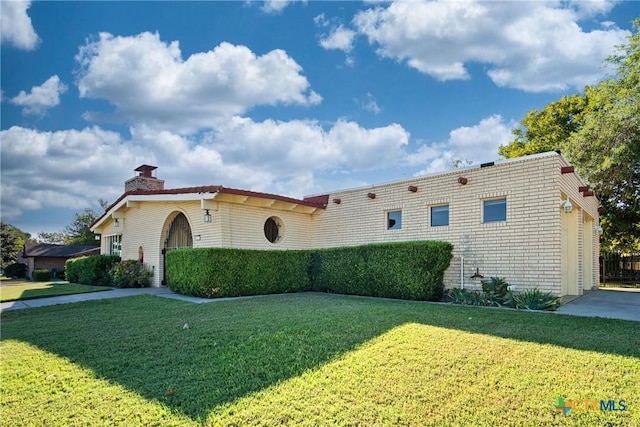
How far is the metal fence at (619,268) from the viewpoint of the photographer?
753 inches

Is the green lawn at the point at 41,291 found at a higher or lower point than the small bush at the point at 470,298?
lower

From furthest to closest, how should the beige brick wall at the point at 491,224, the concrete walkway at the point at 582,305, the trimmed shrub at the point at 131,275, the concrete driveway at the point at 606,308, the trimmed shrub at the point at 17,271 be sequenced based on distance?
the trimmed shrub at the point at 17,271
the trimmed shrub at the point at 131,275
the beige brick wall at the point at 491,224
the concrete walkway at the point at 582,305
the concrete driveway at the point at 606,308

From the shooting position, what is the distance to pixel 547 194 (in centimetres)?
959

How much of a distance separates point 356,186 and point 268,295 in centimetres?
528

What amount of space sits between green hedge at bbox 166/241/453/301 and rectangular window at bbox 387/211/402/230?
6.05ft

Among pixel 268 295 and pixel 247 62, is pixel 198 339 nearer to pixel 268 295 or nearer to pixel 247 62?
pixel 268 295

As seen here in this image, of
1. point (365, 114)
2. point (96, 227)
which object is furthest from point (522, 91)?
point (96, 227)

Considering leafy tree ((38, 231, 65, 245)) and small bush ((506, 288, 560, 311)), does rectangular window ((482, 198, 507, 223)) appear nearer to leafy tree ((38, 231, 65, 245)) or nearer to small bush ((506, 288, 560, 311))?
small bush ((506, 288, 560, 311))

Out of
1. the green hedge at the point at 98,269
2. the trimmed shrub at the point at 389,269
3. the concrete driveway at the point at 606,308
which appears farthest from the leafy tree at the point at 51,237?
the concrete driveway at the point at 606,308

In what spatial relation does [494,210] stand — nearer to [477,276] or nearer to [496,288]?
[477,276]

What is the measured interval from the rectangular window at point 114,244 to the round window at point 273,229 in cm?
904

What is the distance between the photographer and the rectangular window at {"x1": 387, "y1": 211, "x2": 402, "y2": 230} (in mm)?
12866

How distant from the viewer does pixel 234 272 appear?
11.2 metres

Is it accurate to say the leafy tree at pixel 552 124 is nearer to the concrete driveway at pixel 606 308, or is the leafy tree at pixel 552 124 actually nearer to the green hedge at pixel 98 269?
the concrete driveway at pixel 606 308
